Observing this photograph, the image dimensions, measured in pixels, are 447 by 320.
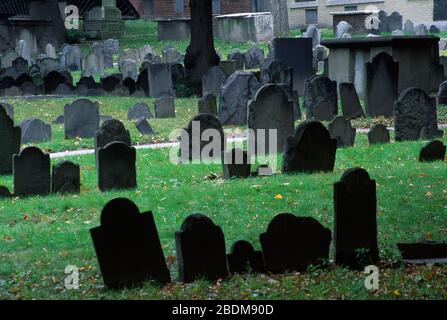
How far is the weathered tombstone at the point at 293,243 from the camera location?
947 centimetres

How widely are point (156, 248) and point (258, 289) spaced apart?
3.03ft

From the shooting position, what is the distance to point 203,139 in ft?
54.6

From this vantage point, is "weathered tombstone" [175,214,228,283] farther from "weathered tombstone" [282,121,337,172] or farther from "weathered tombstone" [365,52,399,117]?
"weathered tombstone" [365,52,399,117]

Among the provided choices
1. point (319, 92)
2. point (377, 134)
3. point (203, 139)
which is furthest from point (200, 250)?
point (319, 92)

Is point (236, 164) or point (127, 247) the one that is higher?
point (236, 164)

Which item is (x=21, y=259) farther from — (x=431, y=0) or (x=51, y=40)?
(x=431, y=0)

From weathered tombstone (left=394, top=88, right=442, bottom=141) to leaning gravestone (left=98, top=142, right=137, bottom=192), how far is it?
570 centimetres

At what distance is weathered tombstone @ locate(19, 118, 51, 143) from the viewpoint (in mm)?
20250

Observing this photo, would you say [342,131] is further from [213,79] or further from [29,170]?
[213,79]

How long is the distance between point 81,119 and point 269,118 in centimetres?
480

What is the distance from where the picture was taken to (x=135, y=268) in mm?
9117

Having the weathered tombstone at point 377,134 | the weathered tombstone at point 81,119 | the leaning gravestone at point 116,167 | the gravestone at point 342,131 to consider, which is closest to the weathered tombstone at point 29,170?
the leaning gravestone at point 116,167

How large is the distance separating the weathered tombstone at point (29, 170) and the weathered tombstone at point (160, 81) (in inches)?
564

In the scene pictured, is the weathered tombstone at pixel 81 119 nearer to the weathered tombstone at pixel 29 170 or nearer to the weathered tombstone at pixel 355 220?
the weathered tombstone at pixel 29 170
